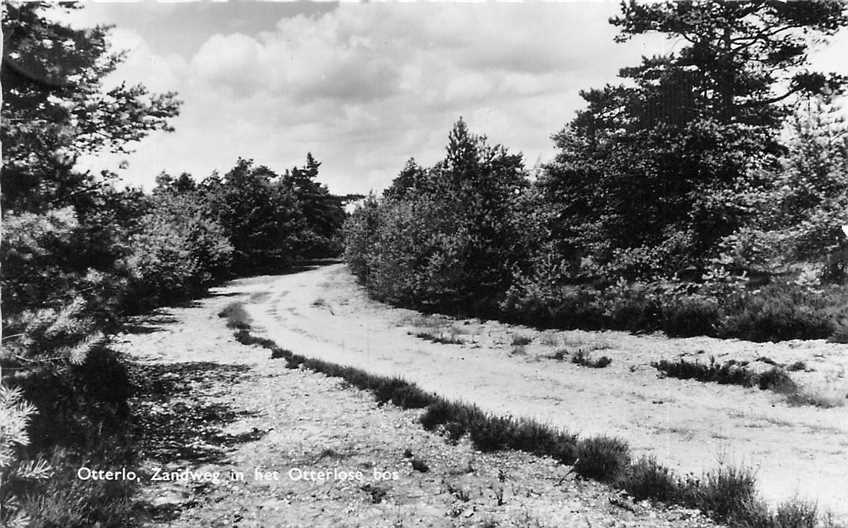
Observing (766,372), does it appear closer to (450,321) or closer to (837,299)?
(837,299)

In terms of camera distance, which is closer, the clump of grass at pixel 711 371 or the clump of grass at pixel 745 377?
the clump of grass at pixel 745 377

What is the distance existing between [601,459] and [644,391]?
4.71 meters

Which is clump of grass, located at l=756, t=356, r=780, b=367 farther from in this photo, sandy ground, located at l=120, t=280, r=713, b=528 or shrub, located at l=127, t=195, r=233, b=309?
shrub, located at l=127, t=195, r=233, b=309

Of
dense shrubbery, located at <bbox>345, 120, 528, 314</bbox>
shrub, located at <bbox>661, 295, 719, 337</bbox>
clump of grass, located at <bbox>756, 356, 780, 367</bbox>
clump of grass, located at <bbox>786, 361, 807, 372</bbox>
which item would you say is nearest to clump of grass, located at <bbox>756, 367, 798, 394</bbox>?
clump of grass, located at <bbox>786, 361, 807, 372</bbox>

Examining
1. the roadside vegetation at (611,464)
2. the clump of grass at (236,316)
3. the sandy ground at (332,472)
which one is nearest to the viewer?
the roadside vegetation at (611,464)

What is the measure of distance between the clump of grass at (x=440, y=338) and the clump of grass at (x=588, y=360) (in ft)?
16.6

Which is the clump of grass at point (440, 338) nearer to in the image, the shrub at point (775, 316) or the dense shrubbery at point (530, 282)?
the dense shrubbery at point (530, 282)

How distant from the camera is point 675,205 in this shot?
1877 cm

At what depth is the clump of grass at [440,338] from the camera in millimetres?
19109

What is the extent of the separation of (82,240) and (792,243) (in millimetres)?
15654

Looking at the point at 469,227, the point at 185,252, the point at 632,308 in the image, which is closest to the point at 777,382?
the point at 632,308

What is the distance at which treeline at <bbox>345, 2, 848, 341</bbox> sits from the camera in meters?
13.5

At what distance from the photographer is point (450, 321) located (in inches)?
971

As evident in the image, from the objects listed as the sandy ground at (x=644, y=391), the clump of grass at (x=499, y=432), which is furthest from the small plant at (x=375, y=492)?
the sandy ground at (x=644, y=391)
